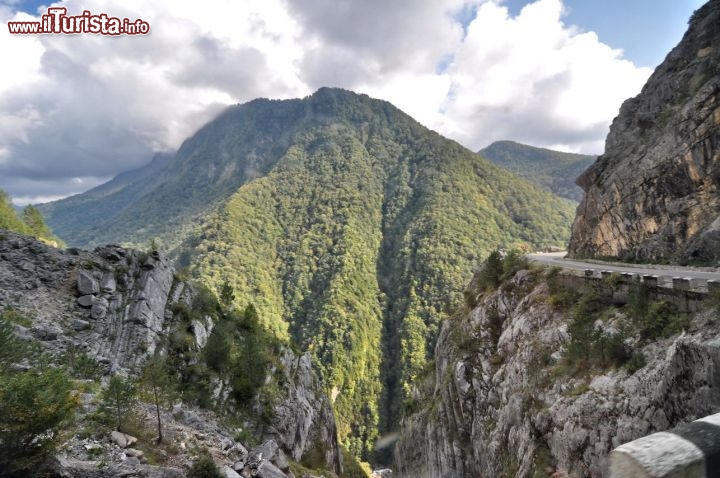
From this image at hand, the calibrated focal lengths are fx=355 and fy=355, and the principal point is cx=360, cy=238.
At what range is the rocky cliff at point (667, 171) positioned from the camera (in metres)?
25.0

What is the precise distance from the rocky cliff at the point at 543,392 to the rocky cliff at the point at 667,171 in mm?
11277

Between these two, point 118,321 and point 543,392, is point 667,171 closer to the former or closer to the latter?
point 543,392

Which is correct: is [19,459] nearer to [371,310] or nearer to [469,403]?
[469,403]

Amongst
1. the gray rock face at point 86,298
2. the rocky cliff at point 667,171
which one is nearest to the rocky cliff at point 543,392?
the rocky cliff at point 667,171

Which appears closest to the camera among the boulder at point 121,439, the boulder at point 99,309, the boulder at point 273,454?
the boulder at point 121,439

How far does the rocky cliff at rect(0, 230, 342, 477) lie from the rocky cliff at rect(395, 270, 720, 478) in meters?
11.2

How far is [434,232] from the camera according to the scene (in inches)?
7116

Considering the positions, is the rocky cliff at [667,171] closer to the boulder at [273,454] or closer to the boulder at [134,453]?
the boulder at [273,454]

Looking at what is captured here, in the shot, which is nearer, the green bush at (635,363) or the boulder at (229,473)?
the boulder at (229,473)

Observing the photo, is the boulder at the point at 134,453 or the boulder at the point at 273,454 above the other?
the boulder at the point at 134,453

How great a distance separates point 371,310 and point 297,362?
120793 mm

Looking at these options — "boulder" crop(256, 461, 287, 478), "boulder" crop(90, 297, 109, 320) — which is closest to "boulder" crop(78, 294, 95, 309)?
"boulder" crop(90, 297, 109, 320)

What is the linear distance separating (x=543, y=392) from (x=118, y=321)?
2539cm

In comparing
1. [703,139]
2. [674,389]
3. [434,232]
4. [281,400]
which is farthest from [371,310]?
[674,389]
